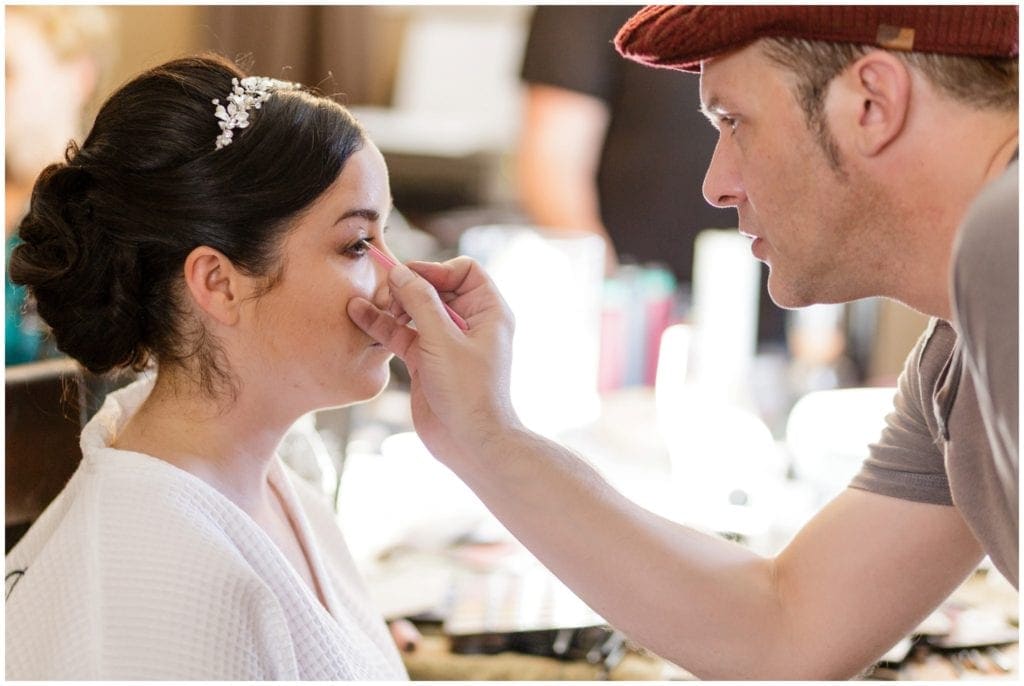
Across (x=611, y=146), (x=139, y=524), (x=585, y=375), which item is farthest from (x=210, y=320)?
(x=611, y=146)

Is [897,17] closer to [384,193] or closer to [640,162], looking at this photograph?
[384,193]

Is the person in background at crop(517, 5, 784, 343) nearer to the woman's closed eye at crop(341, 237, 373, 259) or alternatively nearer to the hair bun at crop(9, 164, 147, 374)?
the woman's closed eye at crop(341, 237, 373, 259)

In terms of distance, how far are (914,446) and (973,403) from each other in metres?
0.17

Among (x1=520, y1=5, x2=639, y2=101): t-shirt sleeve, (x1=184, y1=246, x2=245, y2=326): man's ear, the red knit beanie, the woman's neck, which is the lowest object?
the woman's neck

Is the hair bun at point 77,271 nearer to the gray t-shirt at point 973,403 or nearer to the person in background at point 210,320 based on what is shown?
the person in background at point 210,320

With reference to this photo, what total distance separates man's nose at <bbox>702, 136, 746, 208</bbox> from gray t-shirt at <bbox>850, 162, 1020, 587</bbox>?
256 millimetres

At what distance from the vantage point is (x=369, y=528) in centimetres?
189

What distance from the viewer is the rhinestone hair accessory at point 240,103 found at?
119cm

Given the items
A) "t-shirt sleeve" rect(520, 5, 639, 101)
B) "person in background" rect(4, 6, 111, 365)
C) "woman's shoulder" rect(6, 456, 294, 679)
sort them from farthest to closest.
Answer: "person in background" rect(4, 6, 111, 365) < "t-shirt sleeve" rect(520, 5, 639, 101) < "woman's shoulder" rect(6, 456, 294, 679)

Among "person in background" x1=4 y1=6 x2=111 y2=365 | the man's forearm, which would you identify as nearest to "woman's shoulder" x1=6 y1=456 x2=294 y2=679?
the man's forearm

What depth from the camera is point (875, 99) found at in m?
1.05

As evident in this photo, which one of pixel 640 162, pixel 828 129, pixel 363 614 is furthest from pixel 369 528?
pixel 640 162

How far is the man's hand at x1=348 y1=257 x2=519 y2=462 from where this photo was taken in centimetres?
119

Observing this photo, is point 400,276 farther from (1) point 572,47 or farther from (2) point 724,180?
(1) point 572,47
